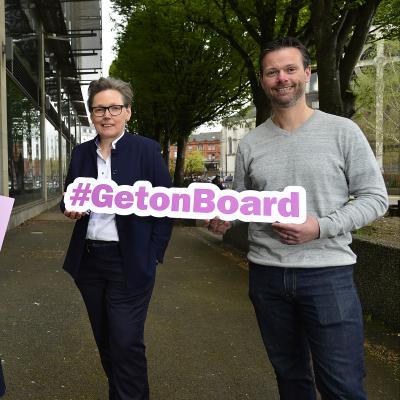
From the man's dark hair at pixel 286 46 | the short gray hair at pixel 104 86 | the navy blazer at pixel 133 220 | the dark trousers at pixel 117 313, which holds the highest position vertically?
the man's dark hair at pixel 286 46

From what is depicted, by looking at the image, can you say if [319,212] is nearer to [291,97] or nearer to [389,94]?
[291,97]

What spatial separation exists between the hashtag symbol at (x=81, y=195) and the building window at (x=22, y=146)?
38.5ft

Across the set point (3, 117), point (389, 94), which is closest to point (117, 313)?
point (3, 117)

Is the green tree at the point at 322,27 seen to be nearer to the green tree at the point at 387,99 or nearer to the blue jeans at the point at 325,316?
the blue jeans at the point at 325,316

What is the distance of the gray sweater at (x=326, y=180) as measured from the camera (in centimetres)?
209

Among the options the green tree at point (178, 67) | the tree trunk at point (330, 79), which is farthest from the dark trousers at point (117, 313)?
the green tree at point (178, 67)

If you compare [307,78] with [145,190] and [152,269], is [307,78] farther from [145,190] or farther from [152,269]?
[152,269]

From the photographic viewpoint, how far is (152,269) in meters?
2.83

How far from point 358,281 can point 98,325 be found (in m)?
3.36

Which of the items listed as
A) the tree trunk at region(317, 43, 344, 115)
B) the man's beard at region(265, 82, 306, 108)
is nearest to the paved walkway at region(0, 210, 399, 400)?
the man's beard at region(265, 82, 306, 108)

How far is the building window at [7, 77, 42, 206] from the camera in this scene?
13.7 metres

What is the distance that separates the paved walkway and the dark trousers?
2.46ft

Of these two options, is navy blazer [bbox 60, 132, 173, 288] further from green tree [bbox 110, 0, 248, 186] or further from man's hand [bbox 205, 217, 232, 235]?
green tree [bbox 110, 0, 248, 186]

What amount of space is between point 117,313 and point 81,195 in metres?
0.73
